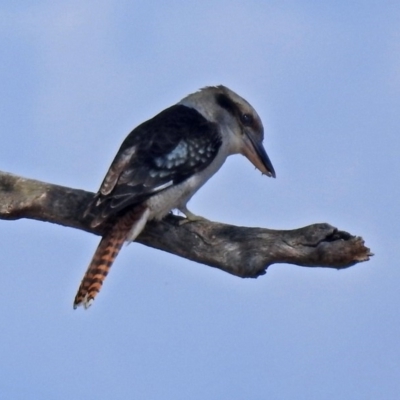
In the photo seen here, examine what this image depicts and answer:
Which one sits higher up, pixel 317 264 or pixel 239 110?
pixel 239 110

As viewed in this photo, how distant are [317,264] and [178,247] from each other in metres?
0.90

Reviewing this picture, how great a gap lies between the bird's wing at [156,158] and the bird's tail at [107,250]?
0.07 m

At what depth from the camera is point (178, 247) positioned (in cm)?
524

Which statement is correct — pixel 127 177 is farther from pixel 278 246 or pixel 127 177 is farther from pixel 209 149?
pixel 278 246

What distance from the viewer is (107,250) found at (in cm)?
525

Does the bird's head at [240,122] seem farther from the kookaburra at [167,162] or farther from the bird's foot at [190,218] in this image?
the bird's foot at [190,218]

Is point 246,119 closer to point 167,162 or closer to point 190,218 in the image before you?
point 167,162

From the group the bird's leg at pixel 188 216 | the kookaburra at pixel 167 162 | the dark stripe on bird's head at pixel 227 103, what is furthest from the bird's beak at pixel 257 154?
the bird's leg at pixel 188 216

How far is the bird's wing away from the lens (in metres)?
5.38

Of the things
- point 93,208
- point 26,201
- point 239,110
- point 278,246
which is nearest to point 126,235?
point 93,208

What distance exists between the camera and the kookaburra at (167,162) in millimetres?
5297

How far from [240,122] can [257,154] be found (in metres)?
0.22

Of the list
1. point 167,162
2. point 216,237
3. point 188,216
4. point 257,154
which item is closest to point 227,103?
point 257,154

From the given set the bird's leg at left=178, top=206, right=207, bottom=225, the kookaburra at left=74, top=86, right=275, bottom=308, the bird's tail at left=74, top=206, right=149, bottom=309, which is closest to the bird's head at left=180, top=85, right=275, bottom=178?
the kookaburra at left=74, top=86, right=275, bottom=308
